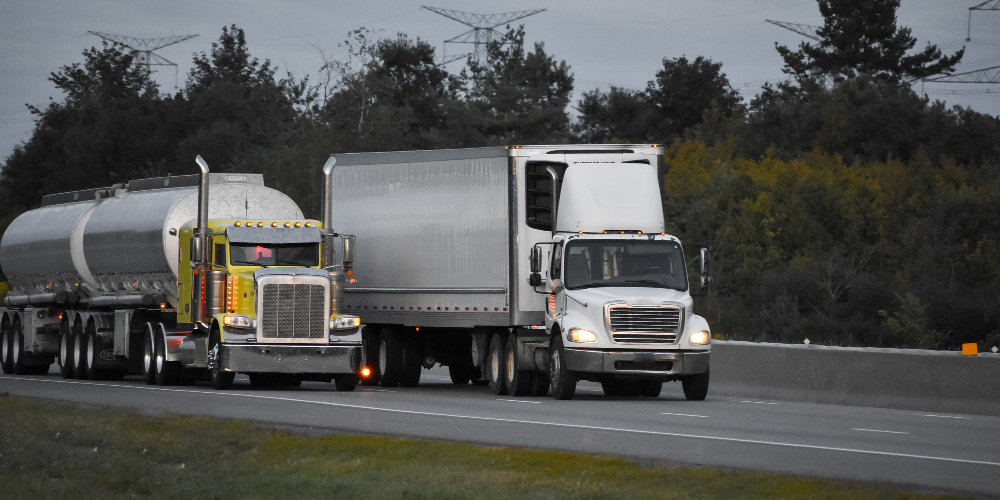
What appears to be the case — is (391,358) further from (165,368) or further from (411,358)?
(165,368)

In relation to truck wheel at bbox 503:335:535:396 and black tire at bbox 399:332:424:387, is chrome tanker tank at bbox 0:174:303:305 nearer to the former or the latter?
black tire at bbox 399:332:424:387

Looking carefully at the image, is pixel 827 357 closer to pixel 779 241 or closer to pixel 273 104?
pixel 779 241

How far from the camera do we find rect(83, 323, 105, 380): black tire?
32.5 m

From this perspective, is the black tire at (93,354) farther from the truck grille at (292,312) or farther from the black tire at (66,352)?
the truck grille at (292,312)

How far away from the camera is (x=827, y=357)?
25281 millimetres

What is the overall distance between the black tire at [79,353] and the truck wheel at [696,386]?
13978 mm

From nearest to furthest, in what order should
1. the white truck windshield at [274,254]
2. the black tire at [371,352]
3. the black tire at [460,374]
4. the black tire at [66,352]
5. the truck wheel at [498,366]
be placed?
1. the truck wheel at [498,366]
2. the white truck windshield at [274,254]
3. the black tire at [371,352]
4. the black tire at [460,374]
5. the black tire at [66,352]

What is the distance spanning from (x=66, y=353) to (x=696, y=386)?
15768mm

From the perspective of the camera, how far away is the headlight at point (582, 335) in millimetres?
23938

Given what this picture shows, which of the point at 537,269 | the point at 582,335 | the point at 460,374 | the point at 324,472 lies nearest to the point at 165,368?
the point at 460,374

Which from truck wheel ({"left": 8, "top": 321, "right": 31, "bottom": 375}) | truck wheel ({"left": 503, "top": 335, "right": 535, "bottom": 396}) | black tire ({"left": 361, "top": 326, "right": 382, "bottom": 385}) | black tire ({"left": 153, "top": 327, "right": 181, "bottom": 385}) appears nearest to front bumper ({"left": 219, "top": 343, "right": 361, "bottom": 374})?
truck wheel ({"left": 503, "top": 335, "right": 535, "bottom": 396})

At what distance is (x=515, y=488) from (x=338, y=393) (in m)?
14.7

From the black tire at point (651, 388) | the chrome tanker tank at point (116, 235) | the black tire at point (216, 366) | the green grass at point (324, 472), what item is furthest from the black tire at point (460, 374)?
the green grass at point (324, 472)

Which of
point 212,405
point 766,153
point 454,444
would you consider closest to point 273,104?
point 766,153
